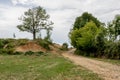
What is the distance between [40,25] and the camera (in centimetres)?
8538

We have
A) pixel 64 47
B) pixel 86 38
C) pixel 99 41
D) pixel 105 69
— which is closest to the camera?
pixel 105 69

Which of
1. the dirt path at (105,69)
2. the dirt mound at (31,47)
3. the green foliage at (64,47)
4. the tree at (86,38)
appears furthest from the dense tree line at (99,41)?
the dirt path at (105,69)

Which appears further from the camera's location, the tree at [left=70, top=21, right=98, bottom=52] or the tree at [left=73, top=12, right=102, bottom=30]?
the tree at [left=73, top=12, right=102, bottom=30]

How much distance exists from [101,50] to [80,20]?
29.5 meters

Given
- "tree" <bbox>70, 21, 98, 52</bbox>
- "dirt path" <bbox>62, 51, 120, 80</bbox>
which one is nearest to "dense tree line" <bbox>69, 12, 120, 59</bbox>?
"tree" <bbox>70, 21, 98, 52</bbox>

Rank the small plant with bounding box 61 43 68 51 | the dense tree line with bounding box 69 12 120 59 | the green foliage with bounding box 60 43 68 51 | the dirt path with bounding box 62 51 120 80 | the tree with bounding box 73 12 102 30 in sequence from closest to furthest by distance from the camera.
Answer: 1. the dirt path with bounding box 62 51 120 80
2. the dense tree line with bounding box 69 12 120 59
3. the tree with bounding box 73 12 102 30
4. the green foliage with bounding box 60 43 68 51
5. the small plant with bounding box 61 43 68 51

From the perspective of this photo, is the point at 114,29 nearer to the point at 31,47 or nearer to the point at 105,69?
the point at 31,47

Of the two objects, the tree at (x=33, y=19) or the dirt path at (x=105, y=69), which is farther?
the tree at (x=33, y=19)

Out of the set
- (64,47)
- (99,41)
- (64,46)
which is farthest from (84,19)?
(99,41)

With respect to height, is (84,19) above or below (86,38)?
above

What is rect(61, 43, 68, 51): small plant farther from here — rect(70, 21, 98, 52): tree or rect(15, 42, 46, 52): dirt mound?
rect(70, 21, 98, 52): tree

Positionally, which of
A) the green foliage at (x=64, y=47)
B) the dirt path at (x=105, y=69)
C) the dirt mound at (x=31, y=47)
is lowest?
the green foliage at (x=64, y=47)

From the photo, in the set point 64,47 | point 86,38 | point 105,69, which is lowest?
point 64,47

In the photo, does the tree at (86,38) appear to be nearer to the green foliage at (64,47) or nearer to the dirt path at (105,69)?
the green foliage at (64,47)
